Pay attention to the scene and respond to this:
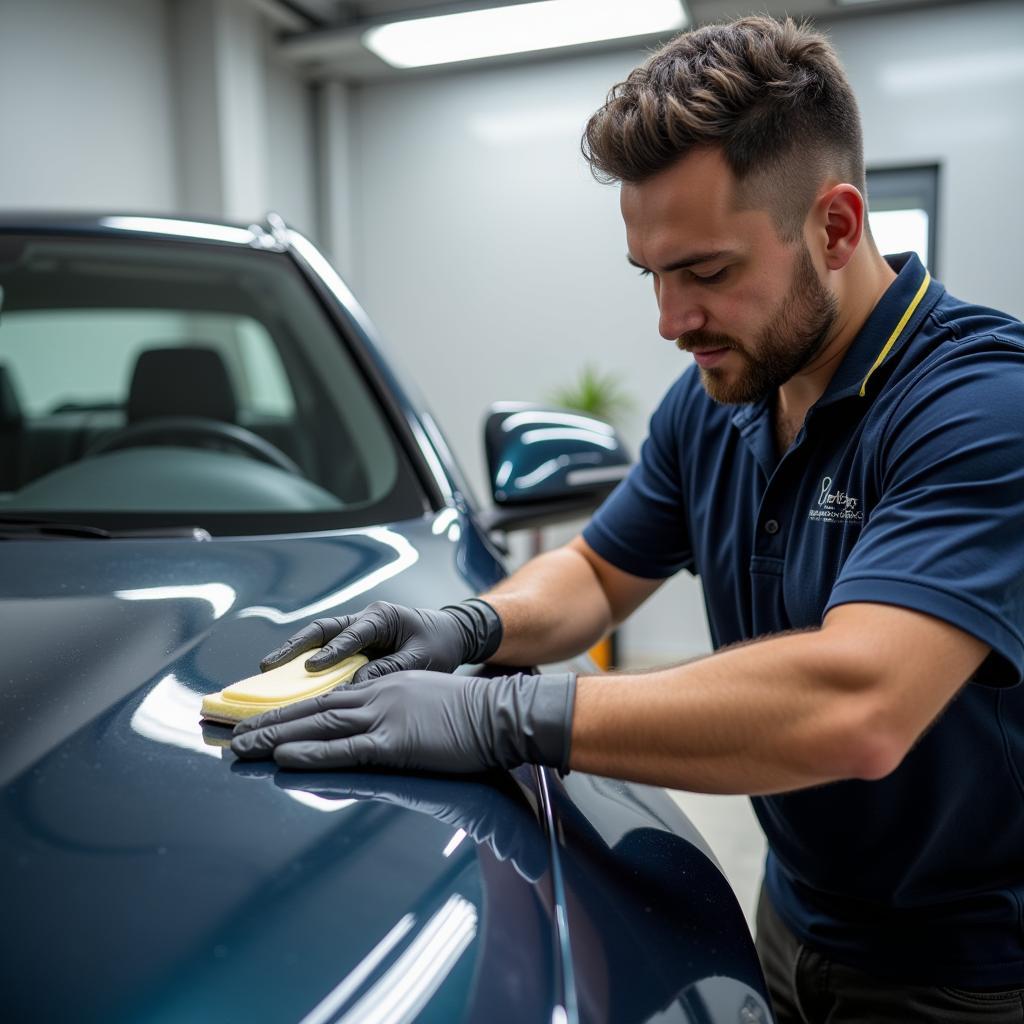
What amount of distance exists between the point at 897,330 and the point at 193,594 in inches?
31.3

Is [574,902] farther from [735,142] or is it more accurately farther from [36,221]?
[36,221]

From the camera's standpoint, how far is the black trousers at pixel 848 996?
1083 mm

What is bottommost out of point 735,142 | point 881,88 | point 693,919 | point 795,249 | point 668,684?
point 693,919

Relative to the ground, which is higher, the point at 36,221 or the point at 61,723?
the point at 36,221

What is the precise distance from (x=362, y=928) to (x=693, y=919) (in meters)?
0.27

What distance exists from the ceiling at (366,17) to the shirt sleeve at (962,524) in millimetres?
4322

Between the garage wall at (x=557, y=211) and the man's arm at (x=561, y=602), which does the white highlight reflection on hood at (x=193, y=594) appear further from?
the garage wall at (x=557, y=211)

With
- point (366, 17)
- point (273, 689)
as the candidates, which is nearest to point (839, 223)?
point (273, 689)

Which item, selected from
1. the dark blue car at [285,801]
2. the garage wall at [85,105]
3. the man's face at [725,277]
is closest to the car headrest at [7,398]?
the dark blue car at [285,801]

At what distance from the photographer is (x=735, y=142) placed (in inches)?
41.7

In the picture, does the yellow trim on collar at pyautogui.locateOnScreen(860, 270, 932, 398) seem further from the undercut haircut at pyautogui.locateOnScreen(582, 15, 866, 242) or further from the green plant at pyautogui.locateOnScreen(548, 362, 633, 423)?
the green plant at pyautogui.locateOnScreen(548, 362, 633, 423)

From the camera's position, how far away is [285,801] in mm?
670

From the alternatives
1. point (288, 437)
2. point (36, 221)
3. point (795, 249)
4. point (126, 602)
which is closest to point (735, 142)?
point (795, 249)

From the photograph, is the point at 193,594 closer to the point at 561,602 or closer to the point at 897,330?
→ the point at 561,602
